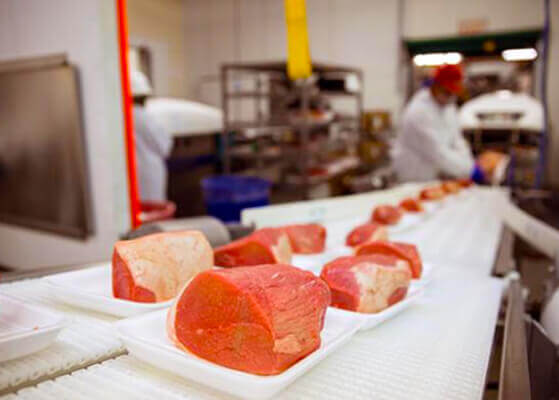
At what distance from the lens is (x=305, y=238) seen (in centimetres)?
135

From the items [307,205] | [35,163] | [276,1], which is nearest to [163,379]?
[307,205]

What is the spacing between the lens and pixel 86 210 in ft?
9.43

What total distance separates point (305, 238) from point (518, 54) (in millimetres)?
6139

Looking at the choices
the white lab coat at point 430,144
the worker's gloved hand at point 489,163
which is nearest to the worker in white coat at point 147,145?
the white lab coat at point 430,144

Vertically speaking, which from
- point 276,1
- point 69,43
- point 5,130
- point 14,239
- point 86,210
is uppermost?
point 276,1

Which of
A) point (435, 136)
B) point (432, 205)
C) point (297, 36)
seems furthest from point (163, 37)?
point (297, 36)

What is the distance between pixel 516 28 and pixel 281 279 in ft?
21.2

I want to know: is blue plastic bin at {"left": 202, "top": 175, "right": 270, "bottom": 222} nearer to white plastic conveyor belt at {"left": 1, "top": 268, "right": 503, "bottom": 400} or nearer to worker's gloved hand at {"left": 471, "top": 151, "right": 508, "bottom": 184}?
worker's gloved hand at {"left": 471, "top": 151, "right": 508, "bottom": 184}

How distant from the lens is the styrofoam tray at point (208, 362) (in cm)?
64

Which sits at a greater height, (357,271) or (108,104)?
(108,104)

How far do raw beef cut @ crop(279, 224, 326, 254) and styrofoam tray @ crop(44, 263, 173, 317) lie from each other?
0.47 m

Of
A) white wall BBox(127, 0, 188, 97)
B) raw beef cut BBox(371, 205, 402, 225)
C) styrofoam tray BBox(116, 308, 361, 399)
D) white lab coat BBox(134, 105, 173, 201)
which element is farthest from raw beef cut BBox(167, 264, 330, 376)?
white wall BBox(127, 0, 188, 97)

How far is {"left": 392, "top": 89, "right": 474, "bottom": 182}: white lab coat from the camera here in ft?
13.1

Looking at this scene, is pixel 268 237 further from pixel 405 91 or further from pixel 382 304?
pixel 405 91
